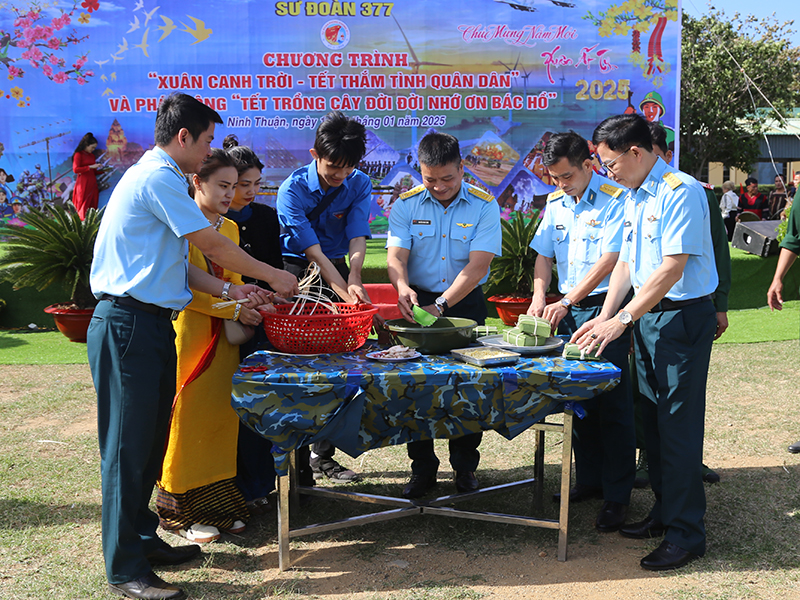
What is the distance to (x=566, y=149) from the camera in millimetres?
3217

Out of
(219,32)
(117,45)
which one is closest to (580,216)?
(219,32)

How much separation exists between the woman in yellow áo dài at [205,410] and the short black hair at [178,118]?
38 centimetres

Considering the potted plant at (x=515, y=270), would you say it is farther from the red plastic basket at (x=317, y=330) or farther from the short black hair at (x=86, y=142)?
the short black hair at (x=86, y=142)

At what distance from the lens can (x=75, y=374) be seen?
590 cm

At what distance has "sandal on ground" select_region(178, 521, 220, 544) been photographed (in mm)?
2986

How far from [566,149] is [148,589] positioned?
8.35ft

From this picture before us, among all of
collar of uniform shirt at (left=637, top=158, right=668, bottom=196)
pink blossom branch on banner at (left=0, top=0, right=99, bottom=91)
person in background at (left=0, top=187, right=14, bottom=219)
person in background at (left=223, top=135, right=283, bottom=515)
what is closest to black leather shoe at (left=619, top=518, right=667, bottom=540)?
collar of uniform shirt at (left=637, top=158, right=668, bottom=196)

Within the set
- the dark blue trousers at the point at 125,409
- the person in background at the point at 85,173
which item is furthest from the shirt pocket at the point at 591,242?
the person in background at the point at 85,173

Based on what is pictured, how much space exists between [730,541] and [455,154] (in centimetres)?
209

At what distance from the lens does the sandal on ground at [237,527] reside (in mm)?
3086

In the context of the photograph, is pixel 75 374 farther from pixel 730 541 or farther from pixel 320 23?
pixel 320 23

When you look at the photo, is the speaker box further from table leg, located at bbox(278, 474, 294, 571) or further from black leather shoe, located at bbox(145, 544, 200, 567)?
black leather shoe, located at bbox(145, 544, 200, 567)

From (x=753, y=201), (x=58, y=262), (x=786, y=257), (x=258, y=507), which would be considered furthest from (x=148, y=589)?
(x=753, y=201)

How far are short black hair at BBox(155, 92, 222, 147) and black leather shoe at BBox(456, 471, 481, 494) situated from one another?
6.80 feet
